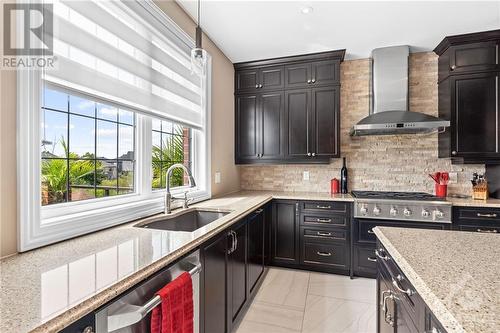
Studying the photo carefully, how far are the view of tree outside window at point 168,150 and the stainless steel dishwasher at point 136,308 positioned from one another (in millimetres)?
1212

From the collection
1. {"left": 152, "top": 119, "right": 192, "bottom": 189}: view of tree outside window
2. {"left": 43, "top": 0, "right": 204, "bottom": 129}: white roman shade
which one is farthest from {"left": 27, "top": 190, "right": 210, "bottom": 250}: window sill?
{"left": 43, "top": 0, "right": 204, "bottom": 129}: white roman shade

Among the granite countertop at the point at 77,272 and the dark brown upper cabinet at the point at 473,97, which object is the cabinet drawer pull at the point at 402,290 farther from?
the dark brown upper cabinet at the point at 473,97

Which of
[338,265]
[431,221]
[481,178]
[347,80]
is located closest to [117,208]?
[338,265]

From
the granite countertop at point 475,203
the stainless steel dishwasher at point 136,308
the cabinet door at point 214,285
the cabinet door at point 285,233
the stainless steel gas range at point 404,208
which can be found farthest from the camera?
the cabinet door at point 285,233

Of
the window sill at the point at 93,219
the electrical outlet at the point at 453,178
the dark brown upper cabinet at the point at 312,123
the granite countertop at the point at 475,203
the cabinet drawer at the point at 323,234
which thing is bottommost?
the cabinet drawer at the point at 323,234

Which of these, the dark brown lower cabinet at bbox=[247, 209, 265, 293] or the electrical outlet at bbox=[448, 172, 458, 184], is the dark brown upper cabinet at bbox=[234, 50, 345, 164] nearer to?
the dark brown lower cabinet at bbox=[247, 209, 265, 293]

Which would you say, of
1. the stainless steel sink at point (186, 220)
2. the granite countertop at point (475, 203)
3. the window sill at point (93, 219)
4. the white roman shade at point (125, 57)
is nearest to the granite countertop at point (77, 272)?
the window sill at point (93, 219)

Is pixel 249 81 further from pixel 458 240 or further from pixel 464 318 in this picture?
pixel 464 318

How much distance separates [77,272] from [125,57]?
1363 mm

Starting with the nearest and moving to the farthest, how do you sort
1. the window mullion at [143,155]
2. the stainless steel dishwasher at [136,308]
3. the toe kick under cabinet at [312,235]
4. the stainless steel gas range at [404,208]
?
the stainless steel dishwasher at [136,308]
the window mullion at [143,155]
the stainless steel gas range at [404,208]
the toe kick under cabinet at [312,235]

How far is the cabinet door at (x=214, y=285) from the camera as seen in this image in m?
1.44

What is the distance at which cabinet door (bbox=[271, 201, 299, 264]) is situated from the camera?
3.04 meters

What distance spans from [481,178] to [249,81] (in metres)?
3.00

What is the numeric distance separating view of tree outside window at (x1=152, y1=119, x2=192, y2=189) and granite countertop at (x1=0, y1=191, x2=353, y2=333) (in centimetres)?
86
